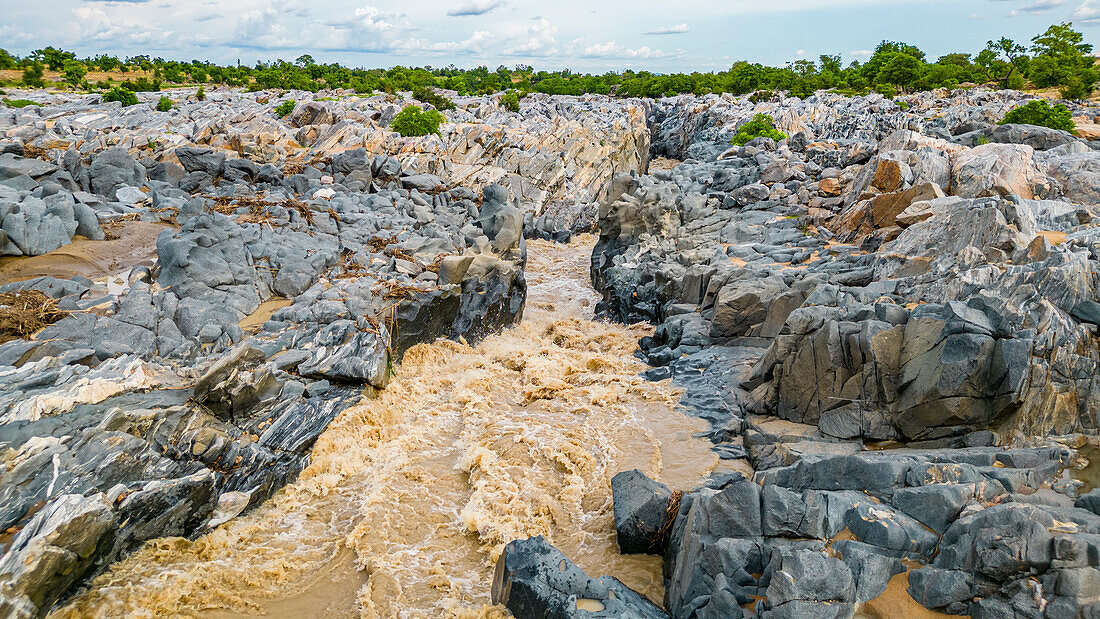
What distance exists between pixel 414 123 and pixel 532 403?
2914cm

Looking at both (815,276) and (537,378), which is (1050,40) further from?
(537,378)

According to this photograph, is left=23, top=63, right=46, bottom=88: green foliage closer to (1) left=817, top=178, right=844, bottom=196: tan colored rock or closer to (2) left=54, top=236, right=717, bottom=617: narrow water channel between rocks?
(2) left=54, top=236, right=717, bottom=617: narrow water channel between rocks

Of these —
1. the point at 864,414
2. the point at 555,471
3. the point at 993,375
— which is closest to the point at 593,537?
the point at 555,471

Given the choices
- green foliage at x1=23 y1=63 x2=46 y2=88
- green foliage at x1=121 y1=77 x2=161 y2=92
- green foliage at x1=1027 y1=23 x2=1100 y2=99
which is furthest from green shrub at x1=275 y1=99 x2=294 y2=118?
green foliage at x1=1027 y1=23 x2=1100 y2=99

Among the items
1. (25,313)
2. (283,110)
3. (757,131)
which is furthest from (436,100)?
(25,313)

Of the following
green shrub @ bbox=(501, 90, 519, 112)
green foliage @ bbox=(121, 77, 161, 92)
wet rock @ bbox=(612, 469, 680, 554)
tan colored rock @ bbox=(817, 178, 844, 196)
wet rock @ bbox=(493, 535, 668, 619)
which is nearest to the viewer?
wet rock @ bbox=(493, 535, 668, 619)

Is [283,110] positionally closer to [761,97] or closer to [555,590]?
[555,590]

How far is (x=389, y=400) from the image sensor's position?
53.0ft

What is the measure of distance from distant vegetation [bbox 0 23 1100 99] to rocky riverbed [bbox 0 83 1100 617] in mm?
35442

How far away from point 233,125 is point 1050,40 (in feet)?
266

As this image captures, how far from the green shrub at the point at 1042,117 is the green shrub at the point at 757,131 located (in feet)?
46.6

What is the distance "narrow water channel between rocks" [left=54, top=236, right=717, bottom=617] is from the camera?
1005 cm

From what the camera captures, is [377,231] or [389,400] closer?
[389,400]

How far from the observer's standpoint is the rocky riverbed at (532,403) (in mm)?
8344
